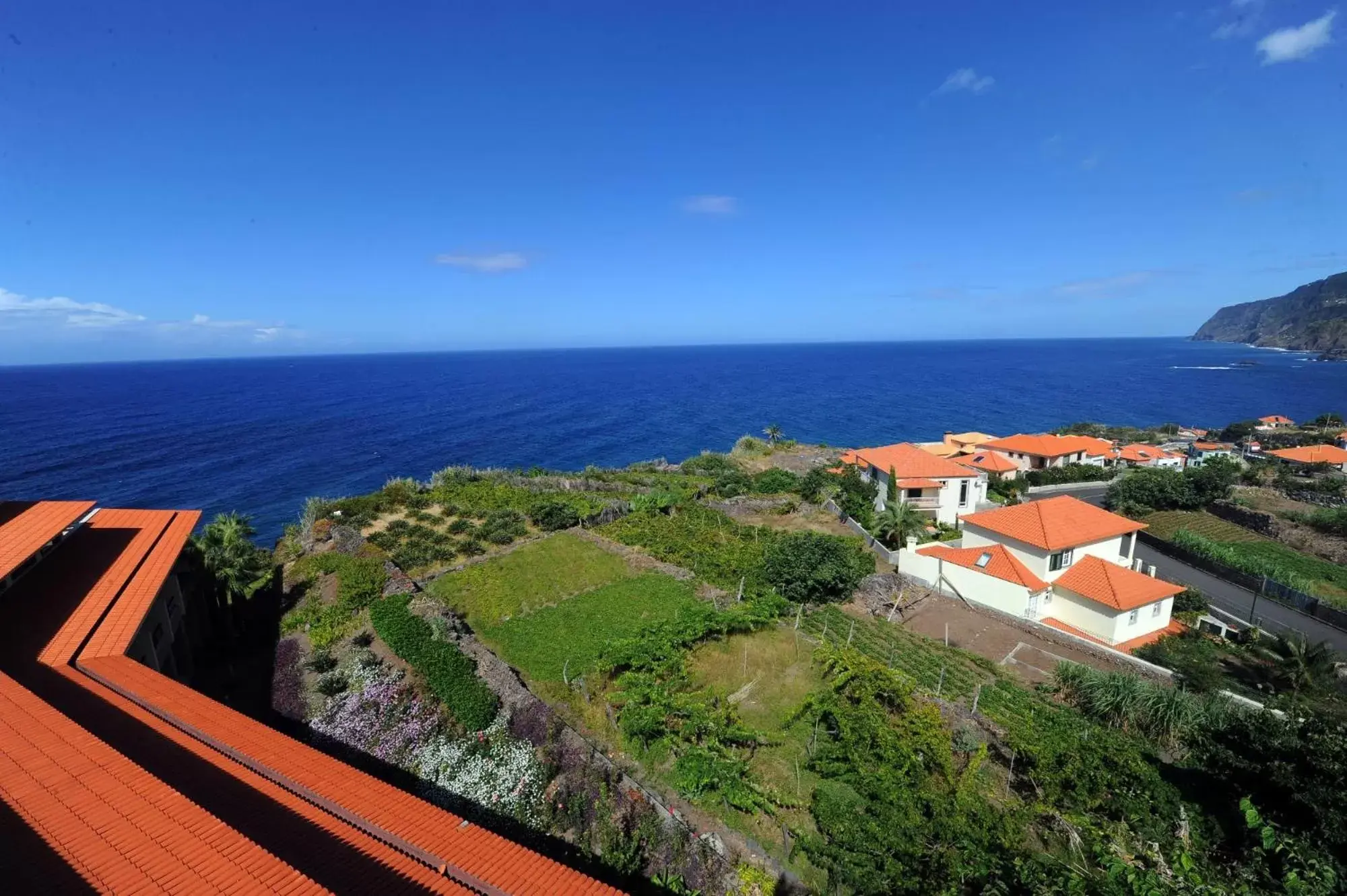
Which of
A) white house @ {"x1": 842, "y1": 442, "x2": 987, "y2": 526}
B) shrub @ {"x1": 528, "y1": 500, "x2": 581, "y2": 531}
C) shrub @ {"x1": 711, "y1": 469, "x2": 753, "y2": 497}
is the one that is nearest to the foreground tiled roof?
shrub @ {"x1": 528, "y1": 500, "x2": 581, "y2": 531}

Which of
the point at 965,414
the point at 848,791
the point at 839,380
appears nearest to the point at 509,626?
the point at 848,791

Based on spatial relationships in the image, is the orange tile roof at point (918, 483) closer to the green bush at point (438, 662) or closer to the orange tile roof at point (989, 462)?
the orange tile roof at point (989, 462)

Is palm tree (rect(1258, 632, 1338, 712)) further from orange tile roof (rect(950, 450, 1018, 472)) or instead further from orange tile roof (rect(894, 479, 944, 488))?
orange tile roof (rect(950, 450, 1018, 472))

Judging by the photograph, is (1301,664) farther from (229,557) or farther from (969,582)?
(229,557)

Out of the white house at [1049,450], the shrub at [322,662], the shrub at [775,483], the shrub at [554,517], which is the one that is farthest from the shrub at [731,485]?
the shrub at [322,662]

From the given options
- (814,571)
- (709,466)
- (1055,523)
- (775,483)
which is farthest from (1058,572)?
(709,466)

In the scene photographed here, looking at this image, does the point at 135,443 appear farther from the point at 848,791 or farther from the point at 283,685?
the point at 848,791
